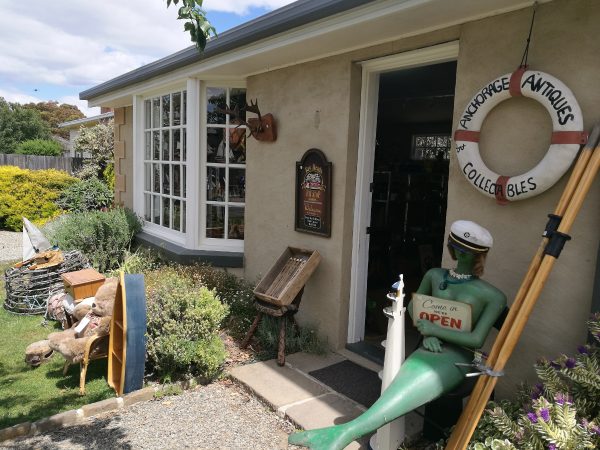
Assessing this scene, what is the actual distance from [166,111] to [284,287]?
3910 mm

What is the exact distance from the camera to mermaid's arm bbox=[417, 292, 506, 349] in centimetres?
243

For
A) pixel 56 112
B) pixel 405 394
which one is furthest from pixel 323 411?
pixel 56 112

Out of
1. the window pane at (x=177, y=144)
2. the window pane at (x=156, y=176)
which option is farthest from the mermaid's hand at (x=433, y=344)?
the window pane at (x=156, y=176)

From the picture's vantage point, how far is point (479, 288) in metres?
2.52

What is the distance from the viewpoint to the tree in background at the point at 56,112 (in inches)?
1945

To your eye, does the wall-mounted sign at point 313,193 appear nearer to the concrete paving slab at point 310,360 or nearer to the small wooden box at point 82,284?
the concrete paving slab at point 310,360

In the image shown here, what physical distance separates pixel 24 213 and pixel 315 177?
1092cm

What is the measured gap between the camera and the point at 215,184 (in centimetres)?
603

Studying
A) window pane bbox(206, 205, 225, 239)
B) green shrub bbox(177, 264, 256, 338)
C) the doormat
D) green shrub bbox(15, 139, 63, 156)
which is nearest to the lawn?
green shrub bbox(177, 264, 256, 338)

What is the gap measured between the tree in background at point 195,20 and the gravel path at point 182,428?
8.28 ft

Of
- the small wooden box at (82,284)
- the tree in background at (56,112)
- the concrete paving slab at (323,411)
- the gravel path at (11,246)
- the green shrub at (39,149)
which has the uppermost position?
the tree in background at (56,112)

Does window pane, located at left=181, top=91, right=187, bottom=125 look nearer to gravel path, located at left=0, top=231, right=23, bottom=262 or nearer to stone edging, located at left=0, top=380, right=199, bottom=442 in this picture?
stone edging, located at left=0, top=380, right=199, bottom=442

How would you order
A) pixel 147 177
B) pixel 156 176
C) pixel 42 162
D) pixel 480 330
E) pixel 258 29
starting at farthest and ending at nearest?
pixel 42 162 → pixel 147 177 → pixel 156 176 → pixel 258 29 → pixel 480 330

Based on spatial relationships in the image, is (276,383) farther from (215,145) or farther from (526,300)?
(215,145)
